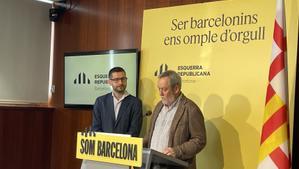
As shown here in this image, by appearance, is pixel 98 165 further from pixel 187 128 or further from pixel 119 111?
pixel 119 111

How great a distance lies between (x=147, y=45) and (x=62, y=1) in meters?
1.61

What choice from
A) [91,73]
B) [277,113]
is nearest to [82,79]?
[91,73]

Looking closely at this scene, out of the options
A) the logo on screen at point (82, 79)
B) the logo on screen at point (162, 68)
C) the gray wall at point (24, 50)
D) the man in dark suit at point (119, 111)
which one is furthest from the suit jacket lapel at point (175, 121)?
the gray wall at point (24, 50)

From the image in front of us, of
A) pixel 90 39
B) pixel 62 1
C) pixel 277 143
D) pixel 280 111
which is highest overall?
pixel 62 1

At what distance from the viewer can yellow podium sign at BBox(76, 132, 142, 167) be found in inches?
76.9

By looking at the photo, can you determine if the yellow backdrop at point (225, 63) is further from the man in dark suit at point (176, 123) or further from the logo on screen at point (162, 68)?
the man in dark suit at point (176, 123)

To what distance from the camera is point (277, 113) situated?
2396 millimetres

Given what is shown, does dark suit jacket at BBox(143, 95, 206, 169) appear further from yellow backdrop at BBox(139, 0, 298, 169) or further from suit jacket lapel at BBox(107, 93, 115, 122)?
suit jacket lapel at BBox(107, 93, 115, 122)

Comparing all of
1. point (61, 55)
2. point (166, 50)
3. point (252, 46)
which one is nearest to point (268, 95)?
point (252, 46)

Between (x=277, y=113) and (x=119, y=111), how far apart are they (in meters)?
1.60

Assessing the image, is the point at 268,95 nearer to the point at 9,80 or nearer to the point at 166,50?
the point at 166,50

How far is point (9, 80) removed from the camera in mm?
4793

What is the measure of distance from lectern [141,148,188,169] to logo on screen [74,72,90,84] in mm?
2386

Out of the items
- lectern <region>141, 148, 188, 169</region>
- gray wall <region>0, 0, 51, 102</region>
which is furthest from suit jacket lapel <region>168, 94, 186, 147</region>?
gray wall <region>0, 0, 51, 102</region>
